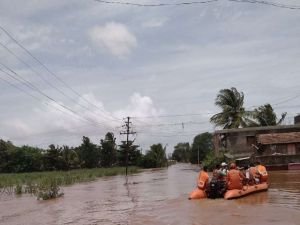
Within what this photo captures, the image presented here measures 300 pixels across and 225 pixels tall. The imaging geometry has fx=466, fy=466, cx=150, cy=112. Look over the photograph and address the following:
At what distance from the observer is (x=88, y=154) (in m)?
90.8

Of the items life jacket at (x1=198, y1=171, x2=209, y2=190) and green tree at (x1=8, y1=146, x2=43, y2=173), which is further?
green tree at (x1=8, y1=146, x2=43, y2=173)

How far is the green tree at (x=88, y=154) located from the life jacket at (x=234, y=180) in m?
72.1

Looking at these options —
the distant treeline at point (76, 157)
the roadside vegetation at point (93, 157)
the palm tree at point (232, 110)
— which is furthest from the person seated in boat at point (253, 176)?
the distant treeline at point (76, 157)

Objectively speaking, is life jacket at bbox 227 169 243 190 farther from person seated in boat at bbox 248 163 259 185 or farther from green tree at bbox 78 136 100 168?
green tree at bbox 78 136 100 168

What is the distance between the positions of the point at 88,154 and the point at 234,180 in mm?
72985

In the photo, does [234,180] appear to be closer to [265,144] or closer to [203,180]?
[203,180]

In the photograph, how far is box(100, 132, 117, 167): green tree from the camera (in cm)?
9125

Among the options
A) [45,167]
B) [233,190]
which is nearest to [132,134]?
[45,167]

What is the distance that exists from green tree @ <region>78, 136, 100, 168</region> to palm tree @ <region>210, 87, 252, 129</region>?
43372 mm

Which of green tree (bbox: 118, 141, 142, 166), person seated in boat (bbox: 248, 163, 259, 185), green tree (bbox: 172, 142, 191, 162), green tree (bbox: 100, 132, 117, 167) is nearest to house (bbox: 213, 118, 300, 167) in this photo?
person seated in boat (bbox: 248, 163, 259, 185)

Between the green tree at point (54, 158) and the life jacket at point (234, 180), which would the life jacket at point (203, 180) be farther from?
the green tree at point (54, 158)

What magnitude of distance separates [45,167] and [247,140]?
144 ft

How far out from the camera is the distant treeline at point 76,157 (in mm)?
76875

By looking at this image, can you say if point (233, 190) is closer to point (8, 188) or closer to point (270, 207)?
point (270, 207)
